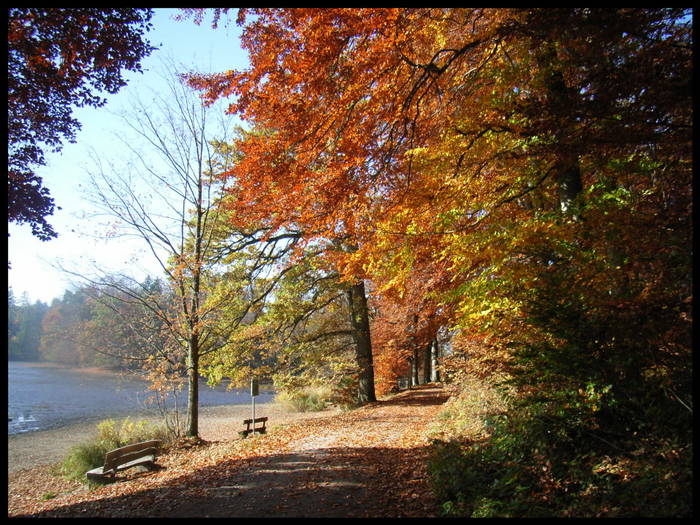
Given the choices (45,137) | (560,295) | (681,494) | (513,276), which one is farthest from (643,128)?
(45,137)

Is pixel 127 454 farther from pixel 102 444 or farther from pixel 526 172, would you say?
pixel 526 172

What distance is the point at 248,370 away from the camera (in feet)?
43.8

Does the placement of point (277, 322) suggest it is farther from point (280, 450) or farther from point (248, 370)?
point (280, 450)

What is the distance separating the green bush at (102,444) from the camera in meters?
11.5

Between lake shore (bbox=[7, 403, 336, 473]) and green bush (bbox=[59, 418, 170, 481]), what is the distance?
2474 mm

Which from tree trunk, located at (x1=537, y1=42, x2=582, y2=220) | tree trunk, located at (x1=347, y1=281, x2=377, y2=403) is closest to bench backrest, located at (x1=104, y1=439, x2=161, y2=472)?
tree trunk, located at (x1=347, y1=281, x2=377, y2=403)

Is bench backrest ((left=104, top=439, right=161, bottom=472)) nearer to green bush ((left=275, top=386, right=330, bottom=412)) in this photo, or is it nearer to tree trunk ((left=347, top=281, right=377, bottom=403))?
tree trunk ((left=347, top=281, right=377, bottom=403))

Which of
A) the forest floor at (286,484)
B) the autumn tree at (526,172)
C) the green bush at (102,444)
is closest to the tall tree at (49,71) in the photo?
the autumn tree at (526,172)

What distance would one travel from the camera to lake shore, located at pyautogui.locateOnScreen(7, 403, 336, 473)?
47.4 ft

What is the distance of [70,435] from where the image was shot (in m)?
18.5

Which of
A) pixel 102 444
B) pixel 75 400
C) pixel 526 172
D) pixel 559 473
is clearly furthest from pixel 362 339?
pixel 75 400

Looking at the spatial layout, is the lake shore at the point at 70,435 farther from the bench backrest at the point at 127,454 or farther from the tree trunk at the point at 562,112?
the tree trunk at the point at 562,112

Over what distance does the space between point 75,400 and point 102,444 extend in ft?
71.7

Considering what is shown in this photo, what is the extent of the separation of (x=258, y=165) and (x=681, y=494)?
24.4 feet
